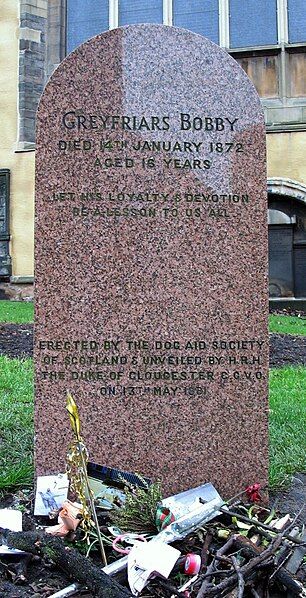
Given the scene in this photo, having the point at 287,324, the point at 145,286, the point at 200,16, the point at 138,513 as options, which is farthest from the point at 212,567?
the point at 200,16

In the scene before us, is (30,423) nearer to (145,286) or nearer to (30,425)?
(30,425)

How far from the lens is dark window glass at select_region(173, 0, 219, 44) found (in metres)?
13.9

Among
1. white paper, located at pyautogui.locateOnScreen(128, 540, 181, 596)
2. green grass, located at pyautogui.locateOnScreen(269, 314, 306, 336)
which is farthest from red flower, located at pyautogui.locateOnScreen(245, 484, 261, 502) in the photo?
green grass, located at pyautogui.locateOnScreen(269, 314, 306, 336)

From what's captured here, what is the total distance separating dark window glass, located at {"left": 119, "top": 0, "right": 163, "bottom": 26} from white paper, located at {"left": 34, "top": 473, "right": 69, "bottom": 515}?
12871 millimetres

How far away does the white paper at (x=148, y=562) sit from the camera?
2428 mm

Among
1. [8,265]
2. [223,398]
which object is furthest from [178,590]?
[8,265]

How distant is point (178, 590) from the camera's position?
7.83ft

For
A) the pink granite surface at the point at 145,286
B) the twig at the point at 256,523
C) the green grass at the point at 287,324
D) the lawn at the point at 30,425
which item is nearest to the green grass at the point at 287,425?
the lawn at the point at 30,425

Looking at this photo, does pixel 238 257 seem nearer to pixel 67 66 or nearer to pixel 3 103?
pixel 67 66

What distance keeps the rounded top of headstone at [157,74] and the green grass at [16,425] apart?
1.94 m

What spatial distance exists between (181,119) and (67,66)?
621 mm

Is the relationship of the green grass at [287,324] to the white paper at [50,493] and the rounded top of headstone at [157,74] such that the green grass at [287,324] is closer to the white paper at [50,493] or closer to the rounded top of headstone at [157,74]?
the rounded top of headstone at [157,74]

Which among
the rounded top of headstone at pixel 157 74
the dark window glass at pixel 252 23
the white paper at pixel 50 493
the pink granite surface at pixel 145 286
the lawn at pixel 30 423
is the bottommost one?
the white paper at pixel 50 493

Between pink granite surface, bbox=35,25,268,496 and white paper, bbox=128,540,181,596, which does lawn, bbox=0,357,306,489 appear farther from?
white paper, bbox=128,540,181,596
